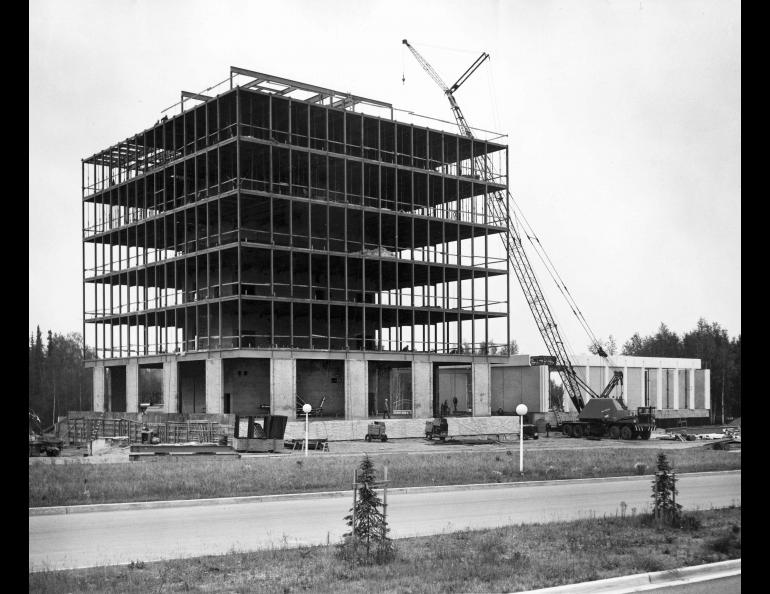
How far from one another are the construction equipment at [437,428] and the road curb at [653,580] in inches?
1440

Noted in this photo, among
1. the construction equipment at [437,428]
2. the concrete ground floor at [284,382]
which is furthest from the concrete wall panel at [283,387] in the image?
the construction equipment at [437,428]

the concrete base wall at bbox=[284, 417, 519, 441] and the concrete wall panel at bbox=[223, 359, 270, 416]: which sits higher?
the concrete wall panel at bbox=[223, 359, 270, 416]

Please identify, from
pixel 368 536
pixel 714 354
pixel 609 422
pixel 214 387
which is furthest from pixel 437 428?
pixel 714 354

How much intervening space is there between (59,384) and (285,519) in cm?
8239

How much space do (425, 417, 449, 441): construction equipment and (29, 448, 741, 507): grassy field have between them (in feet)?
42.4

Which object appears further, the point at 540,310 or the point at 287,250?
the point at 540,310

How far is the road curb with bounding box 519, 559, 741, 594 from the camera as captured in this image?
36.5 ft

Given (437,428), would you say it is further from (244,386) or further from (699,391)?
(699,391)

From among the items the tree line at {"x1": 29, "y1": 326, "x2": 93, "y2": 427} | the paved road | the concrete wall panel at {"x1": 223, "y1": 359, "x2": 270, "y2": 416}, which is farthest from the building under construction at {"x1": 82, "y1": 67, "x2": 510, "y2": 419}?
the paved road

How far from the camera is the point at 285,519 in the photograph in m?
17.4

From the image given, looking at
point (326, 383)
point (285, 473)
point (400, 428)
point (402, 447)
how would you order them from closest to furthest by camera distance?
point (285, 473) → point (402, 447) → point (400, 428) → point (326, 383)

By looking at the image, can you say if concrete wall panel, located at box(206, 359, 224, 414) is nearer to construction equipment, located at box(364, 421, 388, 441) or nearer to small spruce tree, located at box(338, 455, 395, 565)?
construction equipment, located at box(364, 421, 388, 441)
